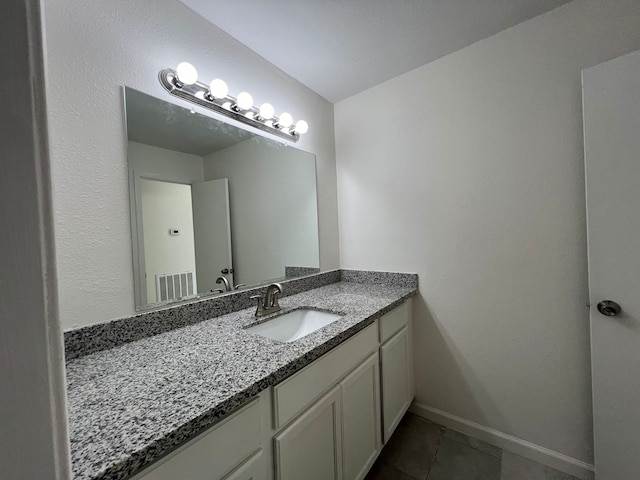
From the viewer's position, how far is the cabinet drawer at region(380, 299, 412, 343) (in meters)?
1.35

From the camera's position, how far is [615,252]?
106cm

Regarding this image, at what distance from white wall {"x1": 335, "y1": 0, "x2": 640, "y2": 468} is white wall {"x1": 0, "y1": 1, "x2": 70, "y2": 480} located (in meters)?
1.67

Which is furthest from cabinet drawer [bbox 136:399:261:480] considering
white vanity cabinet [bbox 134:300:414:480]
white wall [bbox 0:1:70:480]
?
white wall [bbox 0:1:70:480]

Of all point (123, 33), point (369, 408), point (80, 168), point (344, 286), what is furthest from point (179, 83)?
point (369, 408)

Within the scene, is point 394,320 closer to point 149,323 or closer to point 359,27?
point 149,323

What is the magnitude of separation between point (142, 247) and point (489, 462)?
6.56ft

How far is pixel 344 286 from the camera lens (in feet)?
6.09

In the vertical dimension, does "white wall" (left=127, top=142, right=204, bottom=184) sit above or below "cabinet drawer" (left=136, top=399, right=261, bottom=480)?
above

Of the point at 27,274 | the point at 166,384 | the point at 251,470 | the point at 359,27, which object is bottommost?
the point at 251,470

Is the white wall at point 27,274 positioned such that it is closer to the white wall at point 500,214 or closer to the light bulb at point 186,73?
the light bulb at point 186,73

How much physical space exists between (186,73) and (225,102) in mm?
219

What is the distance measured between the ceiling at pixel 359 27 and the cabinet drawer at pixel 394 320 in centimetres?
149

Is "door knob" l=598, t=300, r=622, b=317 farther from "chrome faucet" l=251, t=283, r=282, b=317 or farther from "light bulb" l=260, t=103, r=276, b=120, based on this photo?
"light bulb" l=260, t=103, r=276, b=120

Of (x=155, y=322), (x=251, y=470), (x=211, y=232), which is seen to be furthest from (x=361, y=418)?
(x=211, y=232)
